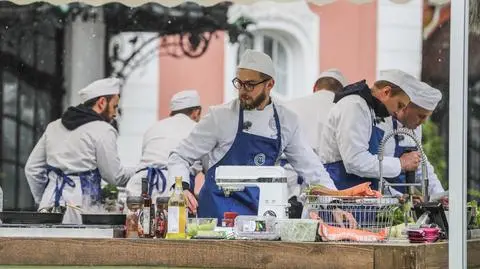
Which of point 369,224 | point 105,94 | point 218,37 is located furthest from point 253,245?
point 218,37

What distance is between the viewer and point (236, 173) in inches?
214

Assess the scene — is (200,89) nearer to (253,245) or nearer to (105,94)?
(105,94)

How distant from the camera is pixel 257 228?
4.84 meters

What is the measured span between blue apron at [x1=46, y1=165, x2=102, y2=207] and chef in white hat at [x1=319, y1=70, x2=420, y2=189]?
5.44ft

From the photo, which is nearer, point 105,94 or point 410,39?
point 105,94

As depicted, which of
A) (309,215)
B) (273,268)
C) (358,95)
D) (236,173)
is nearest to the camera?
(273,268)

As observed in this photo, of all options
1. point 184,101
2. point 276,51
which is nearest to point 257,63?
point 184,101

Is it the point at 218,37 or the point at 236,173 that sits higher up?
the point at 218,37

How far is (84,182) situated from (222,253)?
3049mm

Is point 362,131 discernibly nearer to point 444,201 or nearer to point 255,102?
point 255,102

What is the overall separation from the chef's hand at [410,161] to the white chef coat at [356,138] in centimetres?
5

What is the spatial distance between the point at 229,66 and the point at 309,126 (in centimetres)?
346

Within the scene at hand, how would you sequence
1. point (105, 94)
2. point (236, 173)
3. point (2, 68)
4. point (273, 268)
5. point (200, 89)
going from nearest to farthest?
point (273, 268), point (236, 173), point (105, 94), point (2, 68), point (200, 89)

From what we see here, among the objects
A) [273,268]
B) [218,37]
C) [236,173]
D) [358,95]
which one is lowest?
[273,268]
